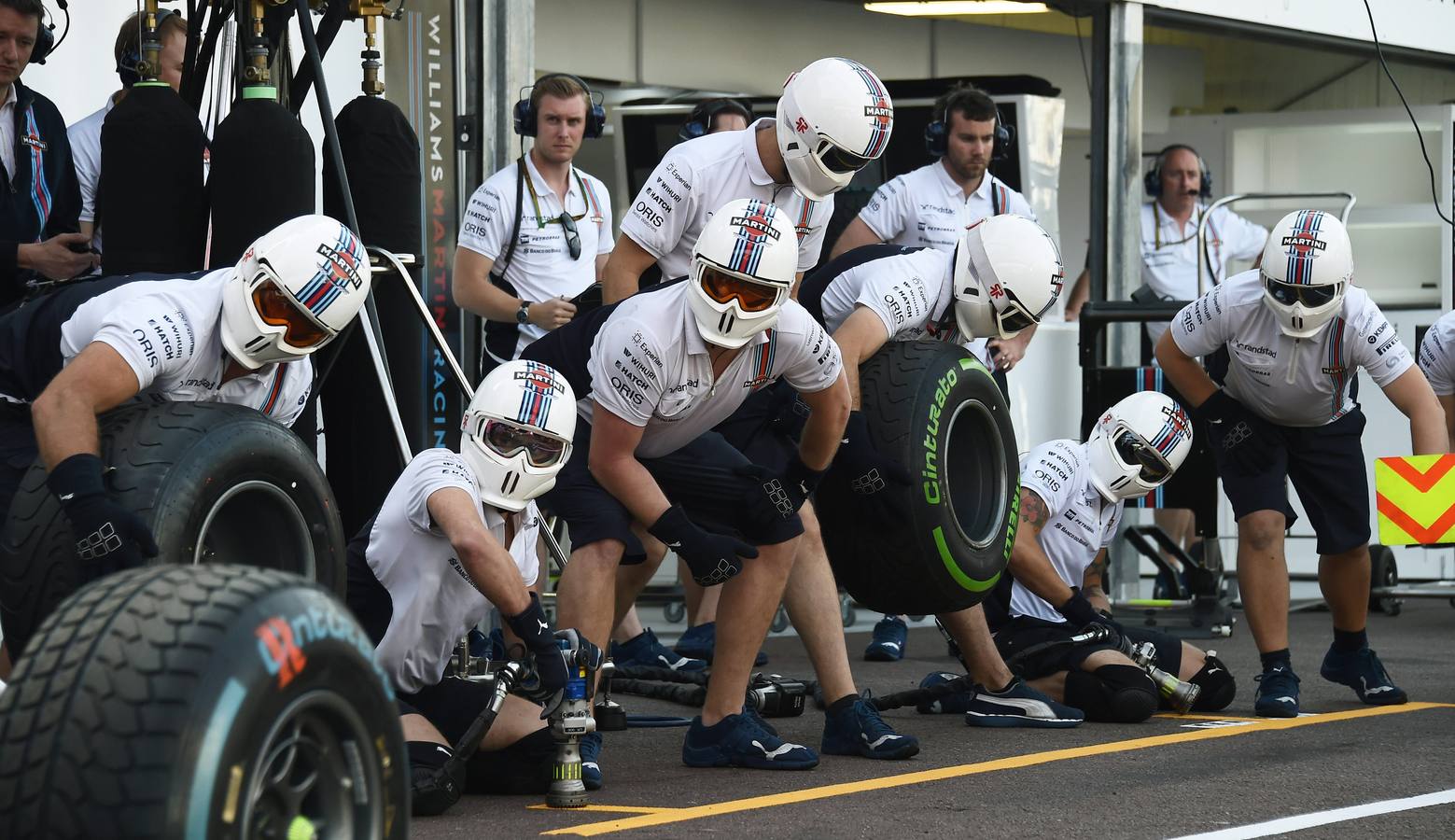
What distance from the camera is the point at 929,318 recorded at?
19.5ft

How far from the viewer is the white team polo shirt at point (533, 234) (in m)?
7.50

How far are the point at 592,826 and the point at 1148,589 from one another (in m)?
7.62

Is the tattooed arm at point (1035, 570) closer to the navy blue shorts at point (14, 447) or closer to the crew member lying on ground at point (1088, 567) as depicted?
the crew member lying on ground at point (1088, 567)

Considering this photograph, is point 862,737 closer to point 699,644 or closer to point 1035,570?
point 1035,570

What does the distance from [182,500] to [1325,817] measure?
2621mm

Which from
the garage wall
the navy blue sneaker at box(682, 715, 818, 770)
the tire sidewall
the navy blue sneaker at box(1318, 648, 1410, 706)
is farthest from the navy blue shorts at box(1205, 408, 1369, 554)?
the garage wall

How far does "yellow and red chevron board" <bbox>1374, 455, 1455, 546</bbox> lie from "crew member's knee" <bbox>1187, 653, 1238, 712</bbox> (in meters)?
0.94

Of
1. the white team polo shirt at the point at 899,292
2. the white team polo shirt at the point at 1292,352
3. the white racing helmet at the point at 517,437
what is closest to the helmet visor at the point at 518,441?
the white racing helmet at the point at 517,437

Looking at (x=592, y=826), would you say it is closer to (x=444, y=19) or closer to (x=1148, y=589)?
(x=444, y=19)

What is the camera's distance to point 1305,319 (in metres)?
6.47

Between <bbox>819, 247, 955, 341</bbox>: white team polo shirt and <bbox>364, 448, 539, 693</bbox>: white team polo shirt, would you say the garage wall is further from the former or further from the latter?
<bbox>364, 448, 539, 693</bbox>: white team polo shirt

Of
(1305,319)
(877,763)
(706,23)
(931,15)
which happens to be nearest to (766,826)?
(877,763)

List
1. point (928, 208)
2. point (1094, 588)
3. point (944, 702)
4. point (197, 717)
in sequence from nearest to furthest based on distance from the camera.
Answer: point (197, 717)
point (944, 702)
point (1094, 588)
point (928, 208)

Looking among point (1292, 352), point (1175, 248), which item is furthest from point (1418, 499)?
point (1175, 248)
